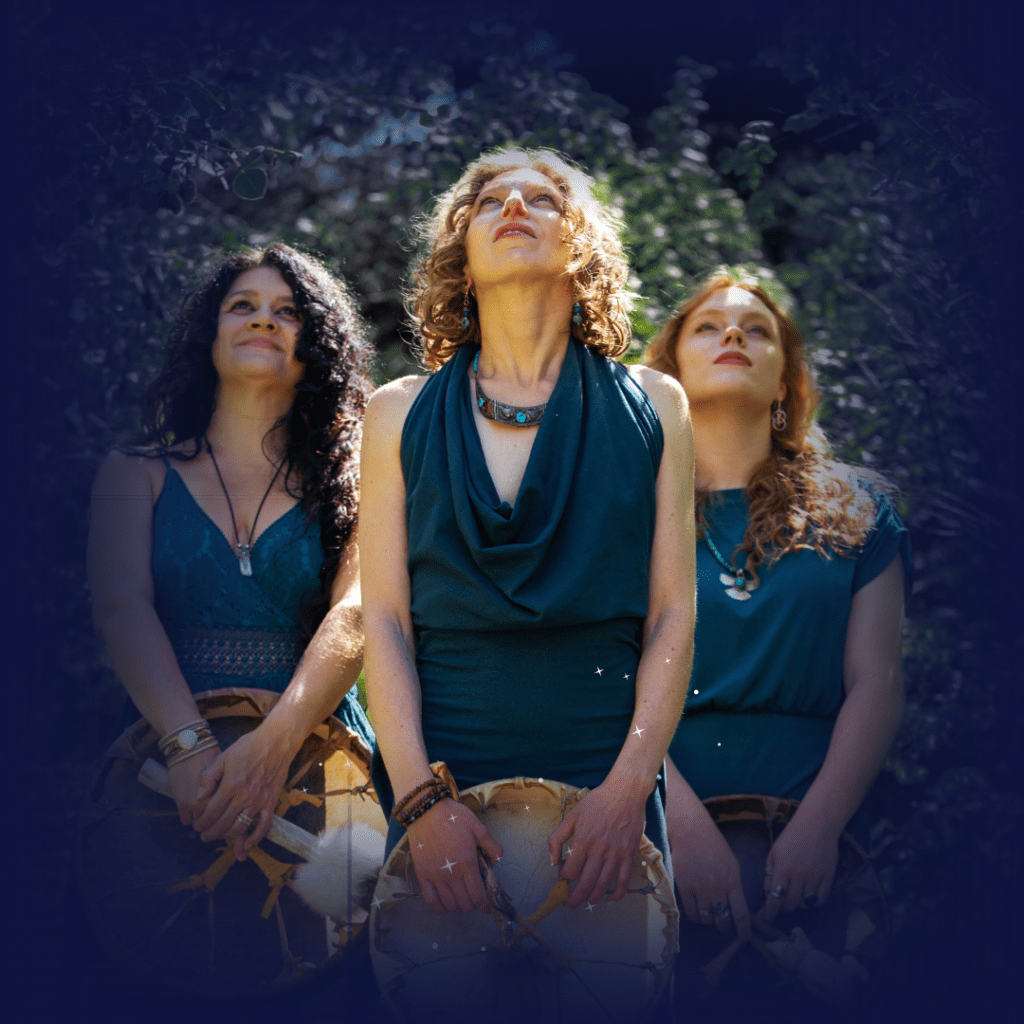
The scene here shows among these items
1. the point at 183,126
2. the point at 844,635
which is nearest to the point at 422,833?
the point at 844,635

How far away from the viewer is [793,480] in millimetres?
2916

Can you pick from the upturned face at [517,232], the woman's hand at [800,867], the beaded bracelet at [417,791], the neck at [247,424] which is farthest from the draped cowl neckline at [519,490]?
the woman's hand at [800,867]

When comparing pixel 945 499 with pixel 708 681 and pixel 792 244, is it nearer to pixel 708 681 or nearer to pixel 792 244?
pixel 792 244

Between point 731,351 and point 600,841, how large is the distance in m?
1.50

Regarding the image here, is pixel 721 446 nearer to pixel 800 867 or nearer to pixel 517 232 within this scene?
pixel 517 232

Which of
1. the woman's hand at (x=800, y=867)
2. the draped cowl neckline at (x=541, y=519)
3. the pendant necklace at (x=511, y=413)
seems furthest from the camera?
the woman's hand at (x=800, y=867)

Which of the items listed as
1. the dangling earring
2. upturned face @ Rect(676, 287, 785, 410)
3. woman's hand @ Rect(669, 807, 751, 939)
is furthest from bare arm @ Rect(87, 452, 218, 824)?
the dangling earring

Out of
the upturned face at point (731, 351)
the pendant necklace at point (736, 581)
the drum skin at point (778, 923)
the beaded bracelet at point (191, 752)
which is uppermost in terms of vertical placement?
the upturned face at point (731, 351)

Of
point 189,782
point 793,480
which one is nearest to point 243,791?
point 189,782

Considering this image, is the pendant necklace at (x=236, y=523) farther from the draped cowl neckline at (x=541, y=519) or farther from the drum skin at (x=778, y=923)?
the drum skin at (x=778, y=923)

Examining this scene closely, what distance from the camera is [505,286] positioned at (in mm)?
2238

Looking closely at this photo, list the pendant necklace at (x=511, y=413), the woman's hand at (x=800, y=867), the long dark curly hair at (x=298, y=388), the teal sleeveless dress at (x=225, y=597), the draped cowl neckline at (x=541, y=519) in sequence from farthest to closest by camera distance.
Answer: the long dark curly hair at (x=298, y=388)
the teal sleeveless dress at (x=225, y=597)
the woman's hand at (x=800, y=867)
the pendant necklace at (x=511, y=413)
the draped cowl neckline at (x=541, y=519)

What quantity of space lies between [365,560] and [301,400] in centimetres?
78

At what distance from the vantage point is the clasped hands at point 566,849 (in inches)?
76.0
